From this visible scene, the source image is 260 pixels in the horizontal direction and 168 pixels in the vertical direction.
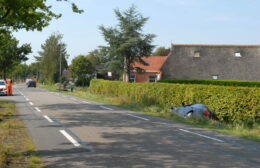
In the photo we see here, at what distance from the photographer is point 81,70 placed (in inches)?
2403

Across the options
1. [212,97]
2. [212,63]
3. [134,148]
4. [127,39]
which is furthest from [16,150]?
[212,63]

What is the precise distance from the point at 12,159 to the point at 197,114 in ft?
36.1

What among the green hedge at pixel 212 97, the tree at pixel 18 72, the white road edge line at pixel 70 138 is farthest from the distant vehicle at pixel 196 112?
the tree at pixel 18 72

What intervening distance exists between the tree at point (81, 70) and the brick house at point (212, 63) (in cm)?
1936

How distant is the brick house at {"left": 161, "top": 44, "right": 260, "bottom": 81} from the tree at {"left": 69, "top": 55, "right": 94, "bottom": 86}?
1936 centimetres

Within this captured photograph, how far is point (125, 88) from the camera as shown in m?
28.0

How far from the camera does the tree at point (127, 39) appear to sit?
4144cm

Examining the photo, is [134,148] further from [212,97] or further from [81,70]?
[81,70]

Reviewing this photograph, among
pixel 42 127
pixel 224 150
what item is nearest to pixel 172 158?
pixel 224 150

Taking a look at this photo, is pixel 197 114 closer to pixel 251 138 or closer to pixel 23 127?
pixel 251 138

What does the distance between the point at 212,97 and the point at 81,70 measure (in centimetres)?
4613

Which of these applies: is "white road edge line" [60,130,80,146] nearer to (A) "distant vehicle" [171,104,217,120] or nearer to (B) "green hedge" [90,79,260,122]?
(A) "distant vehicle" [171,104,217,120]

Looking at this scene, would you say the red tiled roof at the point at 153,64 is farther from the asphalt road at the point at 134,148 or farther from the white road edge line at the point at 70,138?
the white road edge line at the point at 70,138

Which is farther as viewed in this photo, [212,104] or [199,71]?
[199,71]
